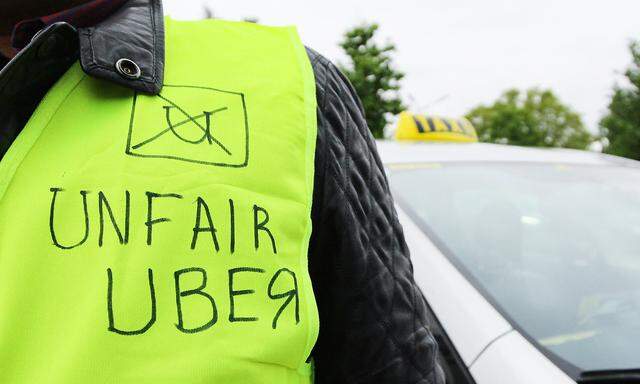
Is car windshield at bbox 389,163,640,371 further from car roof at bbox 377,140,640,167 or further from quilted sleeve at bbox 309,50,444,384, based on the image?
quilted sleeve at bbox 309,50,444,384

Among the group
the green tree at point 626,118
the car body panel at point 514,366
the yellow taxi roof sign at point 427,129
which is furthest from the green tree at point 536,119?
the car body panel at point 514,366

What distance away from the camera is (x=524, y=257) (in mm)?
1942

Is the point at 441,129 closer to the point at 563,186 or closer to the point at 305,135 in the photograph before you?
the point at 563,186

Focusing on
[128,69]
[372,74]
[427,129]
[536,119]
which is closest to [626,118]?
[372,74]

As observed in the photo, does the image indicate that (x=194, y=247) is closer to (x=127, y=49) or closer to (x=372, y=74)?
(x=127, y=49)

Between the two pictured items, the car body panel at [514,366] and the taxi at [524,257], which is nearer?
the car body panel at [514,366]

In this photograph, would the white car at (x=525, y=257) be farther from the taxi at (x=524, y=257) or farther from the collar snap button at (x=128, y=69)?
the collar snap button at (x=128, y=69)

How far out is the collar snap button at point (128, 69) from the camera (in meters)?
0.75

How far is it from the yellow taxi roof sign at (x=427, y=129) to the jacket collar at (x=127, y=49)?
9.43 ft

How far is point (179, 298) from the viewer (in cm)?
68

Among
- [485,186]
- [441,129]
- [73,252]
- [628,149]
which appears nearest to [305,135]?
[73,252]

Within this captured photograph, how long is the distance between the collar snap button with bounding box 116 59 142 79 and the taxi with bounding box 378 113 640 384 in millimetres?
980

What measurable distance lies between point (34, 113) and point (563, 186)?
2.08 metres

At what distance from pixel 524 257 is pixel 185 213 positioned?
1490mm
